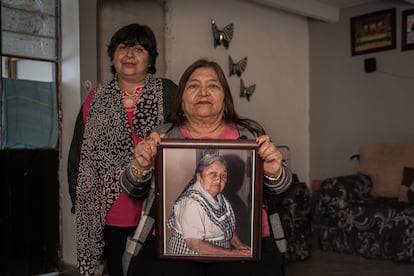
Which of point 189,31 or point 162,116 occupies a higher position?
point 189,31

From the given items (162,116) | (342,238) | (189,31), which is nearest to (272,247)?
(162,116)

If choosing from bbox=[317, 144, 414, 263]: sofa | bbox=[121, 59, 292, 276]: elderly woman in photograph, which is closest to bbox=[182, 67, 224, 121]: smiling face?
bbox=[121, 59, 292, 276]: elderly woman in photograph

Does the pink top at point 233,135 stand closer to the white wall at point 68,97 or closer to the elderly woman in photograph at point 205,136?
the elderly woman in photograph at point 205,136

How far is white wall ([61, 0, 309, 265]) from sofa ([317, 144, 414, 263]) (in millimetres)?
894

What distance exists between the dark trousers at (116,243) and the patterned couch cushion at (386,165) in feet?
10.3

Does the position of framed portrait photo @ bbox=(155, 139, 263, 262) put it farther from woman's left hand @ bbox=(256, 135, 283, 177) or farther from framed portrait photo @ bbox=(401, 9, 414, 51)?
framed portrait photo @ bbox=(401, 9, 414, 51)

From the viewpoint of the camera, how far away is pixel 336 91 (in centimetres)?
499

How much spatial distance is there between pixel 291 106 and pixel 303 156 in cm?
58

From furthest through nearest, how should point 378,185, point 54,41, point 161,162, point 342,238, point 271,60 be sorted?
point 271,60 → point 378,185 → point 342,238 → point 54,41 → point 161,162

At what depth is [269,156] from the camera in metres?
1.27

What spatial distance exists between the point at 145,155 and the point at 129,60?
39cm

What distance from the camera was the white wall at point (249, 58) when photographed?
3.23 metres

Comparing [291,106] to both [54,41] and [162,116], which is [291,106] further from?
[162,116]

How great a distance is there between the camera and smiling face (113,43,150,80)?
1518 millimetres
